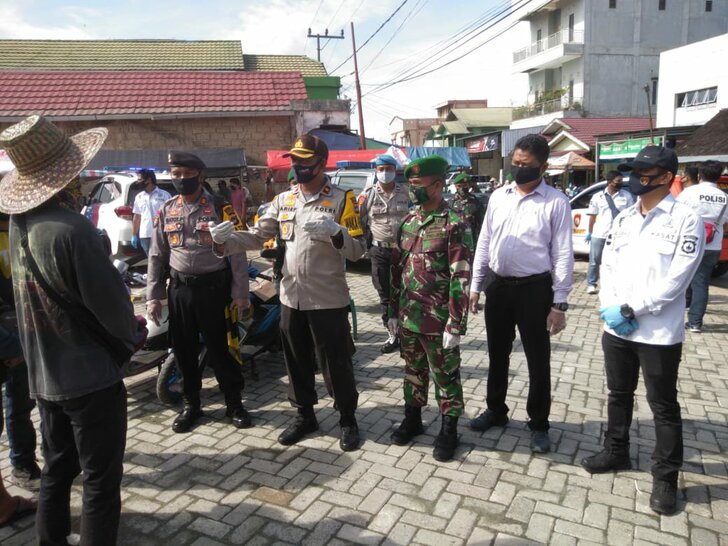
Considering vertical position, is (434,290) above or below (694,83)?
below

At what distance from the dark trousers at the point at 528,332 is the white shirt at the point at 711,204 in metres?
3.78

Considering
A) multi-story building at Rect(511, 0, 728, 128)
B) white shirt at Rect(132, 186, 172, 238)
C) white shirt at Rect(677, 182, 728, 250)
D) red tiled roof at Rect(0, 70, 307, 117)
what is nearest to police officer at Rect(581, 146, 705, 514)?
white shirt at Rect(677, 182, 728, 250)

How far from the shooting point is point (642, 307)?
288 centimetres

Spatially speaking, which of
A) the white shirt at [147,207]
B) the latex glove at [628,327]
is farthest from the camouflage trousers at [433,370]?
the white shirt at [147,207]

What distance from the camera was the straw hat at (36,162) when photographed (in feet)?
7.19

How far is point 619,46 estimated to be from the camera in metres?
34.1

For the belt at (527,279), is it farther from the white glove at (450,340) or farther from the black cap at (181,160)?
the black cap at (181,160)

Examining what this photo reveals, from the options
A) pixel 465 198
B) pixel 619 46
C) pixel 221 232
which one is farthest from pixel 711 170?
pixel 619 46

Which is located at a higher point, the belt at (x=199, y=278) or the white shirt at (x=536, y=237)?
the white shirt at (x=536, y=237)

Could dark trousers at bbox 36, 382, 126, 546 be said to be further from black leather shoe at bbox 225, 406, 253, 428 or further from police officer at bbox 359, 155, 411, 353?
police officer at bbox 359, 155, 411, 353

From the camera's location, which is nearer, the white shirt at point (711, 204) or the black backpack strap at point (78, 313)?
the black backpack strap at point (78, 313)

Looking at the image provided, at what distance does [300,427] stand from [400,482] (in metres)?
0.89

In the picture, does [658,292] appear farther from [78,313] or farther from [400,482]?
[78,313]

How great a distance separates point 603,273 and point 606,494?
130 centimetres
